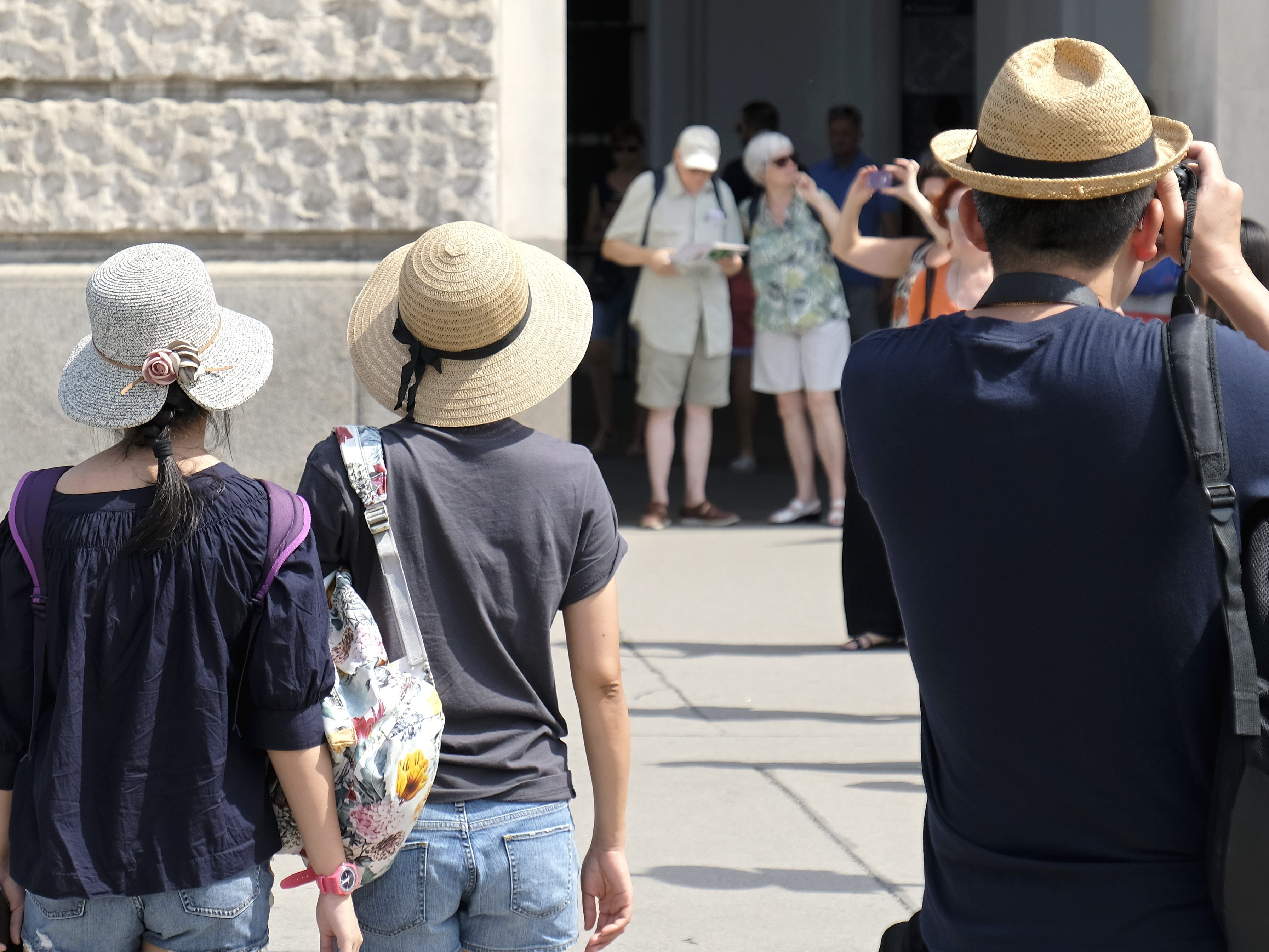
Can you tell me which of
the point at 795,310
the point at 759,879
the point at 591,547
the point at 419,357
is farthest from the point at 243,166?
the point at 591,547

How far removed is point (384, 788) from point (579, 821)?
7.15 feet

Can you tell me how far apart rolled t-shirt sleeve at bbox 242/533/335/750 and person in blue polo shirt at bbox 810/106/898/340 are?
6671 mm

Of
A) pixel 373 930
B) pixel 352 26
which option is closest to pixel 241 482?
pixel 373 930

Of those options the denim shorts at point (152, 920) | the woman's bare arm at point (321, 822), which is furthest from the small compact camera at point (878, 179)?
the denim shorts at point (152, 920)

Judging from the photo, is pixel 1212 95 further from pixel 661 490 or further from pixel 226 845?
pixel 226 845

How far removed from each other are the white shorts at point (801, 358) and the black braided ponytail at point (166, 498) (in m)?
5.97

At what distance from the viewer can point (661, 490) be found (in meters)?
8.17

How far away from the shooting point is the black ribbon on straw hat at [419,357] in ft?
7.67

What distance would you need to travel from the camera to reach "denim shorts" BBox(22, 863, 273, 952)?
2.15 meters

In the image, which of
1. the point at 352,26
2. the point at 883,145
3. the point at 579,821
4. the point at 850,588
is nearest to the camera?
the point at 579,821

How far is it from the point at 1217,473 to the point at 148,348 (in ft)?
4.63

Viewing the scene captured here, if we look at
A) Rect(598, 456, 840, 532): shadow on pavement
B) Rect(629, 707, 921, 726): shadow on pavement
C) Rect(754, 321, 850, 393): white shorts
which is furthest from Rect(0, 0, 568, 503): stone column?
Rect(598, 456, 840, 532): shadow on pavement

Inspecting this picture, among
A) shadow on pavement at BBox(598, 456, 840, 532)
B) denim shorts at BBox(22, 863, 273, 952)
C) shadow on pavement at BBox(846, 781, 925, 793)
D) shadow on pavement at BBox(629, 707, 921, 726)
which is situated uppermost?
denim shorts at BBox(22, 863, 273, 952)

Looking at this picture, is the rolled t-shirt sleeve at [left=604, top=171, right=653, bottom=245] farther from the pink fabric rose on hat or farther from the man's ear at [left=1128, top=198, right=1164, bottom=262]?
the man's ear at [left=1128, top=198, right=1164, bottom=262]
